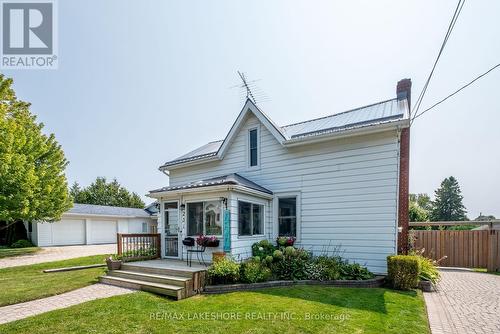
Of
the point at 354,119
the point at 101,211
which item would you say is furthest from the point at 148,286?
the point at 101,211

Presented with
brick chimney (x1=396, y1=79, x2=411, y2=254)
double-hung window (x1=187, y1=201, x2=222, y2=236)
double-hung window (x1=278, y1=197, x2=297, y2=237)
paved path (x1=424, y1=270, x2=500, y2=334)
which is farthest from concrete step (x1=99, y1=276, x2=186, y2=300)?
brick chimney (x1=396, y1=79, x2=411, y2=254)

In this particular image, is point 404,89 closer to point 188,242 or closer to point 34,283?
point 188,242

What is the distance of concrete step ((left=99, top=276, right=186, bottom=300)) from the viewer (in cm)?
658

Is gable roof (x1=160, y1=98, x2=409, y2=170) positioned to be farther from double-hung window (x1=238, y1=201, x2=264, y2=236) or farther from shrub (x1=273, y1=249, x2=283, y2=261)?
shrub (x1=273, y1=249, x2=283, y2=261)

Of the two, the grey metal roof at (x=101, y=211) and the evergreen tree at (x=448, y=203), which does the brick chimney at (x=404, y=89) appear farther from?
the evergreen tree at (x=448, y=203)

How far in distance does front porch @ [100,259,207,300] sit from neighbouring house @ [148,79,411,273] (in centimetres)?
151

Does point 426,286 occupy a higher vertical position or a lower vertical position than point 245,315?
lower

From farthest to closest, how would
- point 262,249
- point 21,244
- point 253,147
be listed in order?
point 21,244, point 253,147, point 262,249

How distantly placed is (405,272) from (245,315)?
4.82 m

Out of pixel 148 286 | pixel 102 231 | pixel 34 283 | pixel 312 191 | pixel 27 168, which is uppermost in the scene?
pixel 27 168

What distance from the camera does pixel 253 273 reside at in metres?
7.51

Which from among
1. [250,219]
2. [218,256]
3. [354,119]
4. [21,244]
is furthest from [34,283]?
[21,244]

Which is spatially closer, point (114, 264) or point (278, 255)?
point (278, 255)

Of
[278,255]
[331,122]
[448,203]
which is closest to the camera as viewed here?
[278,255]
